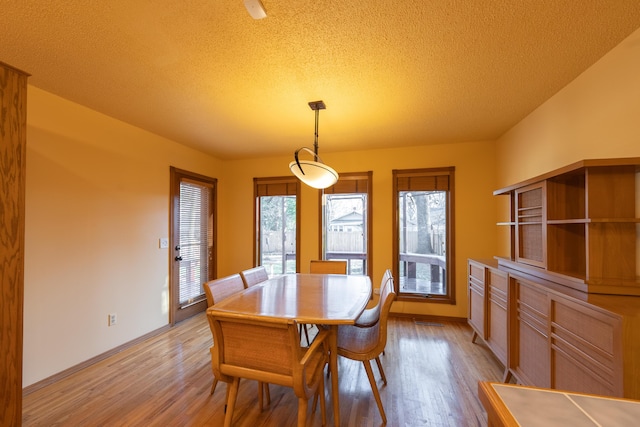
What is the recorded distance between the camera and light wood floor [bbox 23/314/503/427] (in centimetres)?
189

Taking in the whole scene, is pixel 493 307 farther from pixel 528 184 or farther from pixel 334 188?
pixel 334 188

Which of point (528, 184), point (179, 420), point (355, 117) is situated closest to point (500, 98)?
point (528, 184)

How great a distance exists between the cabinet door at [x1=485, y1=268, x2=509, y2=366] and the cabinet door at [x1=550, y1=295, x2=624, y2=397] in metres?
0.66

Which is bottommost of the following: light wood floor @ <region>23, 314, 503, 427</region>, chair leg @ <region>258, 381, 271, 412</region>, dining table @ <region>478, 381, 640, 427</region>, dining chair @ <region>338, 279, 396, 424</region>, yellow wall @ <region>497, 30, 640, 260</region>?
light wood floor @ <region>23, 314, 503, 427</region>

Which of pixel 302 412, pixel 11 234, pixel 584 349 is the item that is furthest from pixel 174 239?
pixel 584 349

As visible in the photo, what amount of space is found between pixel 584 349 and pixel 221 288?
92.4 inches

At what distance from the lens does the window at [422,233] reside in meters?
3.88

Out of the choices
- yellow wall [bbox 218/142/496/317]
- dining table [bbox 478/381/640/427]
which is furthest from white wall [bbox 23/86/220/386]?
dining table [bbox 478/381/640/427]

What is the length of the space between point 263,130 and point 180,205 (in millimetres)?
1648

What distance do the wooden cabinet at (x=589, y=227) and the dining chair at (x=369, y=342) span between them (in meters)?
1.12

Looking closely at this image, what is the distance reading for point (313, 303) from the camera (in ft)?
6.53

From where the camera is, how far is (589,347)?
1357mm

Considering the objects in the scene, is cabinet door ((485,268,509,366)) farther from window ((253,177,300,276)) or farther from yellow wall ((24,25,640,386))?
window ((253,177,300,276))

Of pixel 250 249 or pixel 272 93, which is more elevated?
pixel 272 93
